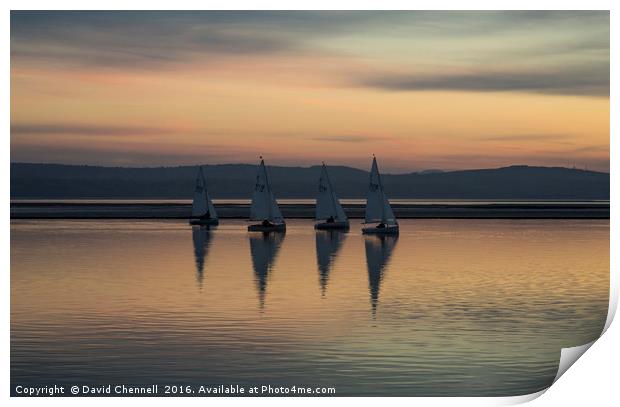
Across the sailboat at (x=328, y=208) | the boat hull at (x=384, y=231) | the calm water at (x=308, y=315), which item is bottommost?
the calm water at (x=308, y=315)

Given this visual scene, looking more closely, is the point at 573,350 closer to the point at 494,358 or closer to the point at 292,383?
the point at 494,358

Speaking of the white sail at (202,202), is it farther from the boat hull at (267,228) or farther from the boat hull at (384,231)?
the boat hull at (384,231)

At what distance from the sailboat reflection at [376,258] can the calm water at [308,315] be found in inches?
13.5

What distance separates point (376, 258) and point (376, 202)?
2724 centimetres

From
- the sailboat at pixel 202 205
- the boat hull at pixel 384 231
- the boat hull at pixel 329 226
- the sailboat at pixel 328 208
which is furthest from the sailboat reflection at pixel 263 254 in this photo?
the sailboat at pixel 202 205

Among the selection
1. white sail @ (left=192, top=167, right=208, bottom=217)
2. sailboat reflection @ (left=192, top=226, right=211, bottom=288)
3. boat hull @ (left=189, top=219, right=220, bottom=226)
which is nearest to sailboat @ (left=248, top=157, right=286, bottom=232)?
sailboat reflection @ (left=192, top=226, right=211, bottom=288)

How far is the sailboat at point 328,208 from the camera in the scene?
108125mm

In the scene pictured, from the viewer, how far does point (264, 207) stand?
352ft

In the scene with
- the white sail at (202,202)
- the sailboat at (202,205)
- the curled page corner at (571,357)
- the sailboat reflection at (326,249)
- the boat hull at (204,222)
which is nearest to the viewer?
the curled page corner at (571,357)

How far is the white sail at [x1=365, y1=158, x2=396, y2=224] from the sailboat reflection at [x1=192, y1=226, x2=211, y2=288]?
14.9 metres

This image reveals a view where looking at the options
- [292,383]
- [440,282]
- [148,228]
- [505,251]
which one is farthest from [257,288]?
[148,228]

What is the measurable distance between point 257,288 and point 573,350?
23.4 metres

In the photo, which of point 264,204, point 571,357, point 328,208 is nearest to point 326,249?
point 264,204

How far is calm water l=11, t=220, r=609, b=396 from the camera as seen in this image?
31297 millimetres
